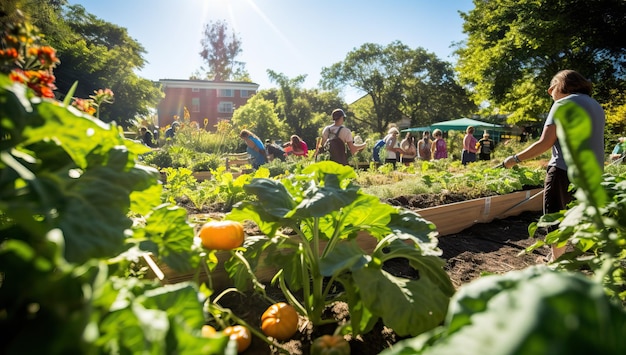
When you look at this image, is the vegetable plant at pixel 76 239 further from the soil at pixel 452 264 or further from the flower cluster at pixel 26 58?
the soil at pixel 452 264

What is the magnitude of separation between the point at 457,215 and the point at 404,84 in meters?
39.8

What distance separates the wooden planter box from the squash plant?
47 cm

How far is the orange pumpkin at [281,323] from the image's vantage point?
1.47 metres

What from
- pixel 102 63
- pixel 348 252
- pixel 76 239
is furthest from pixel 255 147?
pixel 102 63

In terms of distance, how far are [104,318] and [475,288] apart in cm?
66

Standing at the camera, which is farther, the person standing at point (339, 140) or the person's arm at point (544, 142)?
the person standing at point (339, 140)

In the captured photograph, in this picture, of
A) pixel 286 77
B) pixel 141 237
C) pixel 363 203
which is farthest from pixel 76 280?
pixel 286 77

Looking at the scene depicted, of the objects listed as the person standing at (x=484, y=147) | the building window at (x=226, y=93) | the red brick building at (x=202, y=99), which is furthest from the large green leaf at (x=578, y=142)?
the building window at (x=226, y=93)

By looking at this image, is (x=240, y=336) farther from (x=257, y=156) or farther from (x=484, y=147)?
(x=484, y=147)

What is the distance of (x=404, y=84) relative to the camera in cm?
4081

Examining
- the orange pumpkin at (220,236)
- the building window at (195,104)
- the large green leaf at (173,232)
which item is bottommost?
the orange pumpkin at (220,236)

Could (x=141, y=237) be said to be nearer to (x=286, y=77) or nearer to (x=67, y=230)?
(x=67, y=230)

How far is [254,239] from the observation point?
1743mm

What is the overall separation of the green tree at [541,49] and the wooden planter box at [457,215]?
38.8 feet
